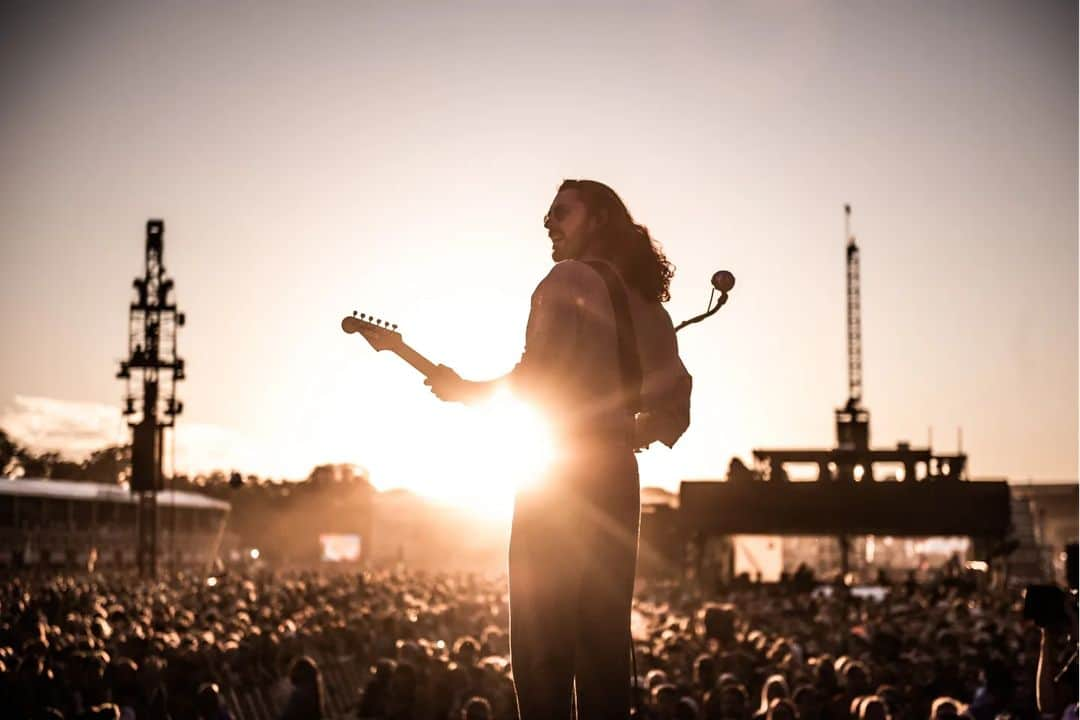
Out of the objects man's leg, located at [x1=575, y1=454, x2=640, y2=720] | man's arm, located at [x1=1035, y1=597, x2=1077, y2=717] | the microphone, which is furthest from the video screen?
man's leg, located at [x1=575, y1=454, x2=640, y2=720]

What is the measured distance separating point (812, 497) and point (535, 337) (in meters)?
54.2

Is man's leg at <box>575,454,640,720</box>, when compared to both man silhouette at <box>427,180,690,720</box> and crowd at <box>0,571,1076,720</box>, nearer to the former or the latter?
man silhouette at <box>427,180,690,720</box>

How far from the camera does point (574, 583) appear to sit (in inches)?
165

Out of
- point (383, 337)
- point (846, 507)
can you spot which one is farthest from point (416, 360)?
point (846, 507)

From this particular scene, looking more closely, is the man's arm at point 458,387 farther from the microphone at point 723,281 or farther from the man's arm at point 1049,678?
the man's arm at point 1049,678

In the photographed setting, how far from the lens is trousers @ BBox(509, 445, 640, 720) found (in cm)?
415

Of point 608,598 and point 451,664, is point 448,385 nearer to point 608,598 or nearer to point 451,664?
point 608,598

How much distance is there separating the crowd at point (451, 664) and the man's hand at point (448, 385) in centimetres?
288

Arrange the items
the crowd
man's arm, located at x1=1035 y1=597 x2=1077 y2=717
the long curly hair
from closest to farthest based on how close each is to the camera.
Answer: the long curly hair, man's arm, located at x1=1035 y1=597 x2=1077 y2=717, the crowd

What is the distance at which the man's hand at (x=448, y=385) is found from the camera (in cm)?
436

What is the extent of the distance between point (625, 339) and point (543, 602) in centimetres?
→ 84

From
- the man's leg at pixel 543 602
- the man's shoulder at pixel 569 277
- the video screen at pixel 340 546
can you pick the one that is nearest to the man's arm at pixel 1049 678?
the man's leg at pixel 543 602

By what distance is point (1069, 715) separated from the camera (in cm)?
898

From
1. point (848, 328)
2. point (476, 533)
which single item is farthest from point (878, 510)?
point (476, 533)
